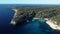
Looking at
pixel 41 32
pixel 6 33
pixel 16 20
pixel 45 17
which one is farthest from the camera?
pixel 45 17

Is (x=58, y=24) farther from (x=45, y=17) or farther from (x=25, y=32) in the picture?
(x=45, y=17)

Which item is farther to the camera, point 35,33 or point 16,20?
point 16,20

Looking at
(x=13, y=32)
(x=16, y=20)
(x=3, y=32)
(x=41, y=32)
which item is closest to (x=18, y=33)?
(x=13, y=32)

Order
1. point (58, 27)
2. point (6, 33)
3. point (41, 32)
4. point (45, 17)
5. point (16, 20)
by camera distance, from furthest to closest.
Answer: point (45, 17) → point (16, 20) → point (58, 27) → point (41, 32) → point (6, 33)

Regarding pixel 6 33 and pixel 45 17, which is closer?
pixel 6 33

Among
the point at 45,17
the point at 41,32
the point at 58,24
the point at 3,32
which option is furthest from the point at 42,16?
the point at 3,32

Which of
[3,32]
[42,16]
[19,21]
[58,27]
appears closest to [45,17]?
[42,16]

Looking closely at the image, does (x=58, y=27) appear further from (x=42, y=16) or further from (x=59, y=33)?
(x=42, y=16)

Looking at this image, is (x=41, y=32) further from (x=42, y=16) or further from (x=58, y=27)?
(x=42, y=16)
